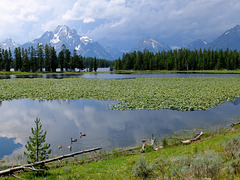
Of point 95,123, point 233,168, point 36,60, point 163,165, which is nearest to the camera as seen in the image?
point 233,168

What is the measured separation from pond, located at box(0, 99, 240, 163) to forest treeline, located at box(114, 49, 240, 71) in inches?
4841

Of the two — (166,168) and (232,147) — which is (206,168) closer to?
(166,168)

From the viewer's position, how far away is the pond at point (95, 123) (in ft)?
44.9

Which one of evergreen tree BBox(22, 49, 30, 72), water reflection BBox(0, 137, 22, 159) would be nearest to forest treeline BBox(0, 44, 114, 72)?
evergreen tree BBox(22, 49, 30, 72)

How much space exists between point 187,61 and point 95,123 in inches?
5451

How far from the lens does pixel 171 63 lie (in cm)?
14350

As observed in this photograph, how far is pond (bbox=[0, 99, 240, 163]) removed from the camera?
13.7 meters

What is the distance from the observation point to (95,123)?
18.5 meters

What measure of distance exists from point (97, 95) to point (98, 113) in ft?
35.8

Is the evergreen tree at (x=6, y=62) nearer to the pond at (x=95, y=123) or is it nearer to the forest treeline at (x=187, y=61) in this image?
the forest treeline at (x=187, y=61)

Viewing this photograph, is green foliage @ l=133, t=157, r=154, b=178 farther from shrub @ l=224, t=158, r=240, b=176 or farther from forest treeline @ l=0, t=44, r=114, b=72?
forest treeline @ l=0, t=44, r=114, b=72

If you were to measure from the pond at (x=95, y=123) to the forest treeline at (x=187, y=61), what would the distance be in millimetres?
122960

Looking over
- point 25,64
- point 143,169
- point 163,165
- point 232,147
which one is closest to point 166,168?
point 163,165

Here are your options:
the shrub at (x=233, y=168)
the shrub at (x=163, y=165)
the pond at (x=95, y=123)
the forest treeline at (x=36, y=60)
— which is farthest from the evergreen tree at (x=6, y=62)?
the shrub at (x=233, y=168)
